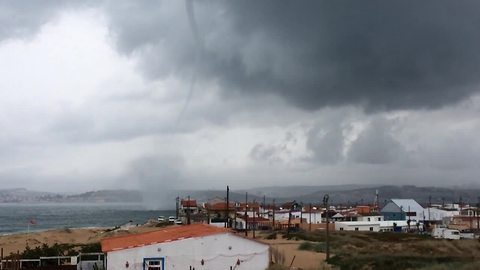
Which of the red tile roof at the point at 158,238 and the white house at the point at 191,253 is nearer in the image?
the white house at the point at 191,253

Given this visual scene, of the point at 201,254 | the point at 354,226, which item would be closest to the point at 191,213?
the point at 354,226

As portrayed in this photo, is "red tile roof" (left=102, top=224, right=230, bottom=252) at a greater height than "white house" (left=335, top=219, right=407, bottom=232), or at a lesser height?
greater

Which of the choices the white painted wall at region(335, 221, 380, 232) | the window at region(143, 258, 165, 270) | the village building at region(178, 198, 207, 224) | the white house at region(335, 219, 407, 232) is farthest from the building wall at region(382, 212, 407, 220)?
the window at region(143, 258, 165, 270)

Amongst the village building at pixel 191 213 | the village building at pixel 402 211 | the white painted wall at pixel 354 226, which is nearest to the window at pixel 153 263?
the village building at pixel 191 213

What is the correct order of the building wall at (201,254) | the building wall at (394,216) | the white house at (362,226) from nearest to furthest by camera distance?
the building wall at (201,254)
the white house at (362,226)
the building wall at (394,216)

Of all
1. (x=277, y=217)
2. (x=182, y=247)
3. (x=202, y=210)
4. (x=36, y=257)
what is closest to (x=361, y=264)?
(x=182, y=247)

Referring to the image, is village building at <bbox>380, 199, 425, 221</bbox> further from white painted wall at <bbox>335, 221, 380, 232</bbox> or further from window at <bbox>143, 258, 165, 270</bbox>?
window at <bbox>143, 258, 165, 270</bbox>

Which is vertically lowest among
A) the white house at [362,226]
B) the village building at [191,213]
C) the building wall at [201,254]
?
the white house at [362,226]

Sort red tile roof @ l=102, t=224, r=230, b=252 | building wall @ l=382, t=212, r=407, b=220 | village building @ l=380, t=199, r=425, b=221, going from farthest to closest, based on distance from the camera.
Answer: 1. village building @ l=380, t=199, r=425, b=221
2. building wall @ l=382, t=212, r=407, b=220
3. red tile roof @ l=102, t=224, r=230, b=252

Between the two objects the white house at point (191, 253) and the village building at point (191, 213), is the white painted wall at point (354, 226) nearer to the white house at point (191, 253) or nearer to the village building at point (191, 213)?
the village building at point (191, 213)
